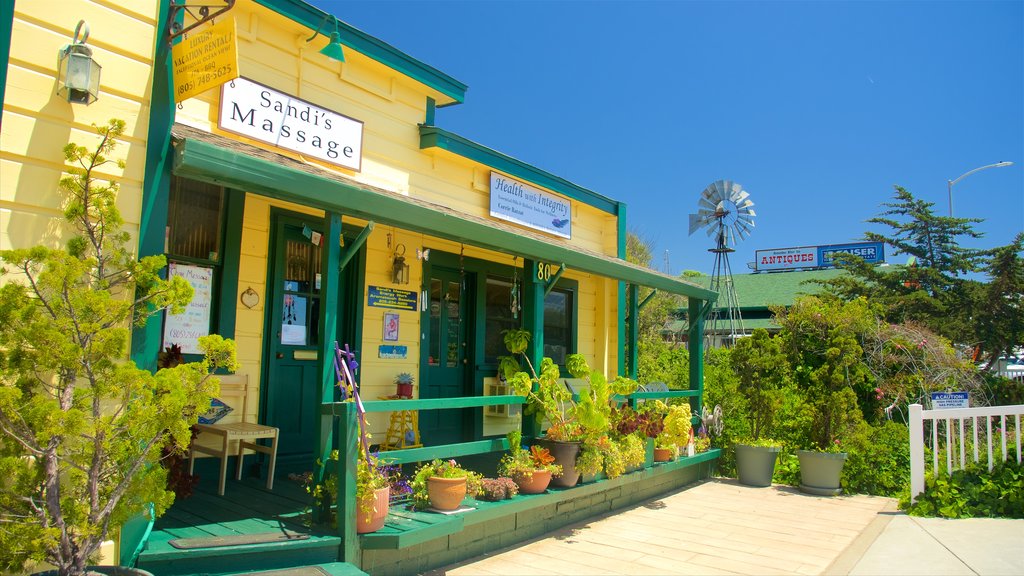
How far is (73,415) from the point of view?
8.52ft

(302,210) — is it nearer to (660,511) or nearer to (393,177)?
(393,177)

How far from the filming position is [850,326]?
927cm

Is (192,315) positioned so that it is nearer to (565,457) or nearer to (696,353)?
(565,457)

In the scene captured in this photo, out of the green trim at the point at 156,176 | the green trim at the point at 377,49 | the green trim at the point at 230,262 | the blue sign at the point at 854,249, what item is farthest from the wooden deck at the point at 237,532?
the blue sign at the point at 854,249

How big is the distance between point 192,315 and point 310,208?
150 cm

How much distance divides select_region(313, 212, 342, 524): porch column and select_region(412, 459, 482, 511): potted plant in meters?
0.82

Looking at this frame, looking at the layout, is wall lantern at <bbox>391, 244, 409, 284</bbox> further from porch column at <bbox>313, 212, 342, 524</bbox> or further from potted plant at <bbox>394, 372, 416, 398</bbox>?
porch column at <bbox>313, 212, 342, 524</bbox>

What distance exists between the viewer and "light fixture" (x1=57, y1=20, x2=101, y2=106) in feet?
10.8

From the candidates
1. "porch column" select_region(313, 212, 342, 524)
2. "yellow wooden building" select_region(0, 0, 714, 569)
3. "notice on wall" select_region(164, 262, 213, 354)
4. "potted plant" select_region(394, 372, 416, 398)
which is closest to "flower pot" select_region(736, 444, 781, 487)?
"yellow wooden building" select_region(0, 0, 714, 569)

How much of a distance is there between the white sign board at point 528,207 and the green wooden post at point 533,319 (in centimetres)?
203

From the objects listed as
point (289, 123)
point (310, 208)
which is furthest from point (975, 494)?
point (289, 123)

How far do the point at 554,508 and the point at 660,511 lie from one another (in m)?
1.60

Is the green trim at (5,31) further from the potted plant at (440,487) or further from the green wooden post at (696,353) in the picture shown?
the green wooden post at (696,353)

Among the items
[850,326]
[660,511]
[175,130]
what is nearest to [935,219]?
[850,326]
